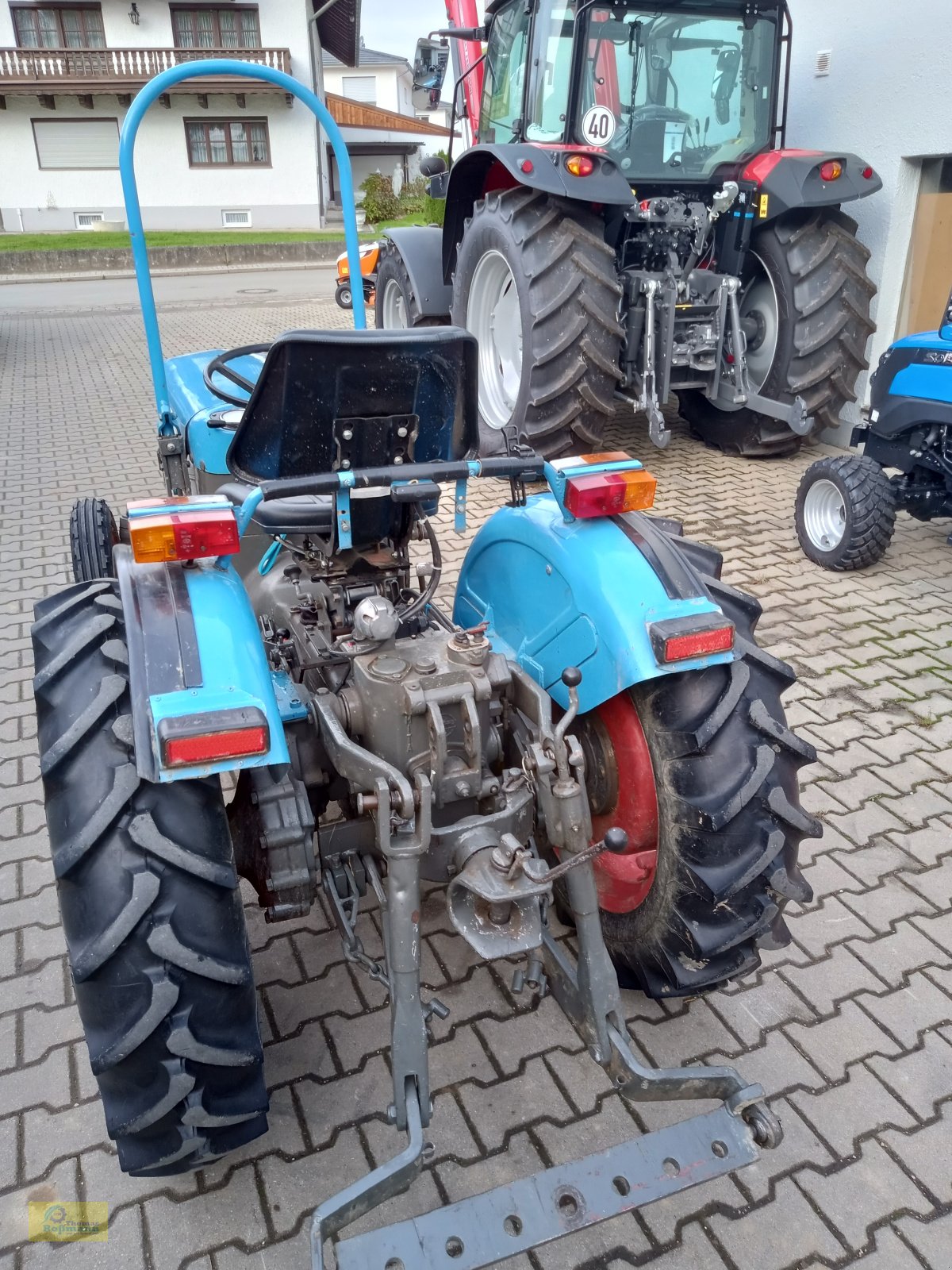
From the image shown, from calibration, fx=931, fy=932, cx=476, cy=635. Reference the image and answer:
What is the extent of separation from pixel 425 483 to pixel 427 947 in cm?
119

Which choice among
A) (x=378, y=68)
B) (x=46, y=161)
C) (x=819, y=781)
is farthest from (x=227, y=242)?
(x=378, y=68)

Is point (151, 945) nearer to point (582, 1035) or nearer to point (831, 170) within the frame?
point (582, 1035)

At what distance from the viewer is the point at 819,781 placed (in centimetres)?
299

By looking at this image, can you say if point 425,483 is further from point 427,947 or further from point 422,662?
point 427,947

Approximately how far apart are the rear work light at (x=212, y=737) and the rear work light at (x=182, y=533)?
0.38m

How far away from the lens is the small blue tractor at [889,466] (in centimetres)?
397

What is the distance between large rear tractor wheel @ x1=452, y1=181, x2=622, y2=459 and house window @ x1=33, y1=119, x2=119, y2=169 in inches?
908

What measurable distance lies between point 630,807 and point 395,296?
5904 millimetres

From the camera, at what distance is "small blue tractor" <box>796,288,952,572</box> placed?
3967 millimetres

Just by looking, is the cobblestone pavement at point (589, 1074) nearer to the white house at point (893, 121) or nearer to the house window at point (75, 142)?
the white house at point (893, 121)

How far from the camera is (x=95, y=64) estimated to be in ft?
75.6

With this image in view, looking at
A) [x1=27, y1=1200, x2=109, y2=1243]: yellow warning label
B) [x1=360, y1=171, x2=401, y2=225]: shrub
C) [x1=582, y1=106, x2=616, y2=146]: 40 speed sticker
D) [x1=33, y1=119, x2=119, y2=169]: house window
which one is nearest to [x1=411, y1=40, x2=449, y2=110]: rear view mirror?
[x1=582, y1=106, x2=616, y2=146]: 40 speed sticker

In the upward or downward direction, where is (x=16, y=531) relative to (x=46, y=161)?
downward

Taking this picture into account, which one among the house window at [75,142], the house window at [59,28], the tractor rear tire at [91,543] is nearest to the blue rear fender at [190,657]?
the tractor rear tire at [91,543]
